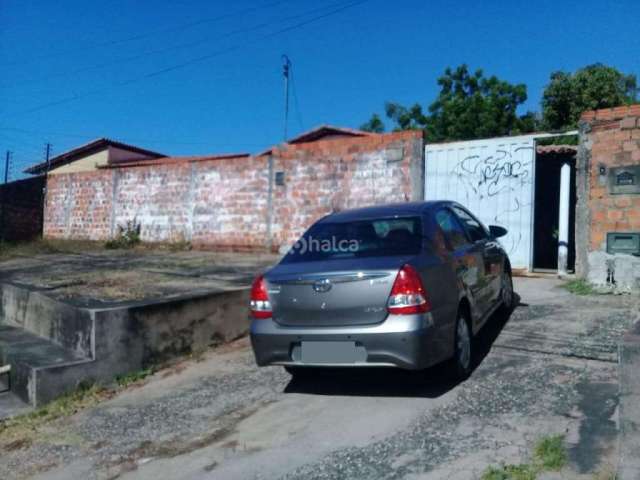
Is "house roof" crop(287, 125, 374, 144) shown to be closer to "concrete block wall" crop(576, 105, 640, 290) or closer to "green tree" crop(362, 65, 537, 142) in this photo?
"green tree" crop(362, 65, 537, 142)

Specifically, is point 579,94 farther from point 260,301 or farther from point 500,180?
point 260,301

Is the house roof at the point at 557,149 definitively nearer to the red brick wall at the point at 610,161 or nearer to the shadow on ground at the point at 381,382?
the red brick wall at the point at 610,161

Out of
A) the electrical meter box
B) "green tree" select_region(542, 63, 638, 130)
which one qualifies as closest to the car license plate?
the electrical meter box

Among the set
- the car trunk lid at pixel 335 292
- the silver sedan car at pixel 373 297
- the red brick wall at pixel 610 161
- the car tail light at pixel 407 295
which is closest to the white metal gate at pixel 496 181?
the red brick wall at pixel 610 161

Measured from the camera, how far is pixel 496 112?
24.4 meters

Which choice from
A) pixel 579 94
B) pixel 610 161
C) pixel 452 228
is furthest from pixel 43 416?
pixel 579 94

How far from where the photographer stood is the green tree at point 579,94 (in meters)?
18.2

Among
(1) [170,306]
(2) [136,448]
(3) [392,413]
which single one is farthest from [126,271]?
(3) [392,413]

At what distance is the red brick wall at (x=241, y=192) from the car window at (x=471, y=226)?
156 inches

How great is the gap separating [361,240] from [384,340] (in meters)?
1.02

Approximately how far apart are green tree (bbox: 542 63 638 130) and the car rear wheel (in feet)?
49.6

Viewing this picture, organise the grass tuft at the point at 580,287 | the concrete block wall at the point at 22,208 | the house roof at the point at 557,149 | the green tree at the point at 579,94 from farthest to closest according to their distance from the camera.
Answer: the green tree at the point at 579,94
the concrete block wall at the point at 22,208
the house roof at the point at 557,149
the grass tuft at the point at 580,287

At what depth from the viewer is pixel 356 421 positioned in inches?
162

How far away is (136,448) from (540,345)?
11.8 ft
